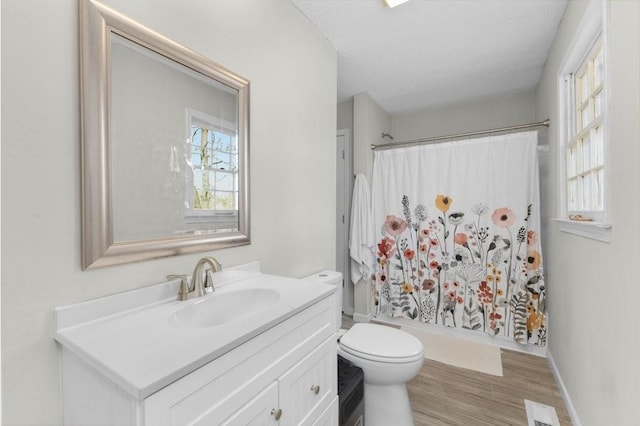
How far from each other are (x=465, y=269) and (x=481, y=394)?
103 centimetres

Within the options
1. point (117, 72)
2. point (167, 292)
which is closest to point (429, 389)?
point (167, 292)

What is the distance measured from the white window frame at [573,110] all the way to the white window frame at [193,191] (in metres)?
1.55

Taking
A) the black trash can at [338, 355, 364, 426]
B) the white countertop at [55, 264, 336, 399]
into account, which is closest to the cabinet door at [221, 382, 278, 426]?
the white countertop at [55, 264, 336, 399]

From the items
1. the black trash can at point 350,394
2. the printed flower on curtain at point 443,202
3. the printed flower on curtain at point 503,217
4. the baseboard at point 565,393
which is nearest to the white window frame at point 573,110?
the printed flower on curtain at point 503,217

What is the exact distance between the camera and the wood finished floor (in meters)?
1.62

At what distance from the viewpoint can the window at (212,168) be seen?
1205mm

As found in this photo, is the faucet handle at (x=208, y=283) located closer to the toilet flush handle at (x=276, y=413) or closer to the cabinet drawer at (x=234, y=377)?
the cabinet drawer at (x=234, y=377)

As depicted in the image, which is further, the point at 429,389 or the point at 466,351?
the point at 466,351

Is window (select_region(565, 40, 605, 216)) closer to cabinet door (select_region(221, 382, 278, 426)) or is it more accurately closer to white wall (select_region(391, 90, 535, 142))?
white wall (select_region(391, 90, 535, 142))

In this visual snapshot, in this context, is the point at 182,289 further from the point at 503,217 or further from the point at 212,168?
the point at 503,217

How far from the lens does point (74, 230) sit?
854 millimetres

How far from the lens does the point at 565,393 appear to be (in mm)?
1732

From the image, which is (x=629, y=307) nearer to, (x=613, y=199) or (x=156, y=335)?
(x=613, y=199)

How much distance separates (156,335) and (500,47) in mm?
2696
